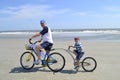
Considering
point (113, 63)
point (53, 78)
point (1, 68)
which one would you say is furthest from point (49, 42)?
point (113, 63)

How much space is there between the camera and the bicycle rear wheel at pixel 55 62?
9.43 meters

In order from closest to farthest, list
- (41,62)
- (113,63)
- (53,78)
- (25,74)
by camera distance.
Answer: (53,78) < (25,74) < (41,62) < (113,63)

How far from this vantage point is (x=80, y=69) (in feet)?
31.8

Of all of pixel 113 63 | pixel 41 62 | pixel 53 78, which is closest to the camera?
pixel 53 78

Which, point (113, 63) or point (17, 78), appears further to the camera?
point (113, 63)

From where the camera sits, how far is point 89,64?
9.41m

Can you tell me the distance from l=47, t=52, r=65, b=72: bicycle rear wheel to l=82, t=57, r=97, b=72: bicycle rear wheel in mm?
765

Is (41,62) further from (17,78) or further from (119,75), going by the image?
(119,75)

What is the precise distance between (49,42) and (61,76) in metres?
1.47

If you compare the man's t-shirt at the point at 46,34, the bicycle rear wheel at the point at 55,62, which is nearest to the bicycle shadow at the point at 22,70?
the bicycle rear wheel at the point at 55,62

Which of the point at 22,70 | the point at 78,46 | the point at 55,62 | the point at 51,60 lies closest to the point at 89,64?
the point at 78,46

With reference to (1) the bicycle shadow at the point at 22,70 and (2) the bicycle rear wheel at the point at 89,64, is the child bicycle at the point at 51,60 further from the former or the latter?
(2) the bicycle rear wheel at the point at 89,64

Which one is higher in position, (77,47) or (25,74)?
(77,47)

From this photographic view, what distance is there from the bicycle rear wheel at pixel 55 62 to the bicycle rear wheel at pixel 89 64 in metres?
0.76
